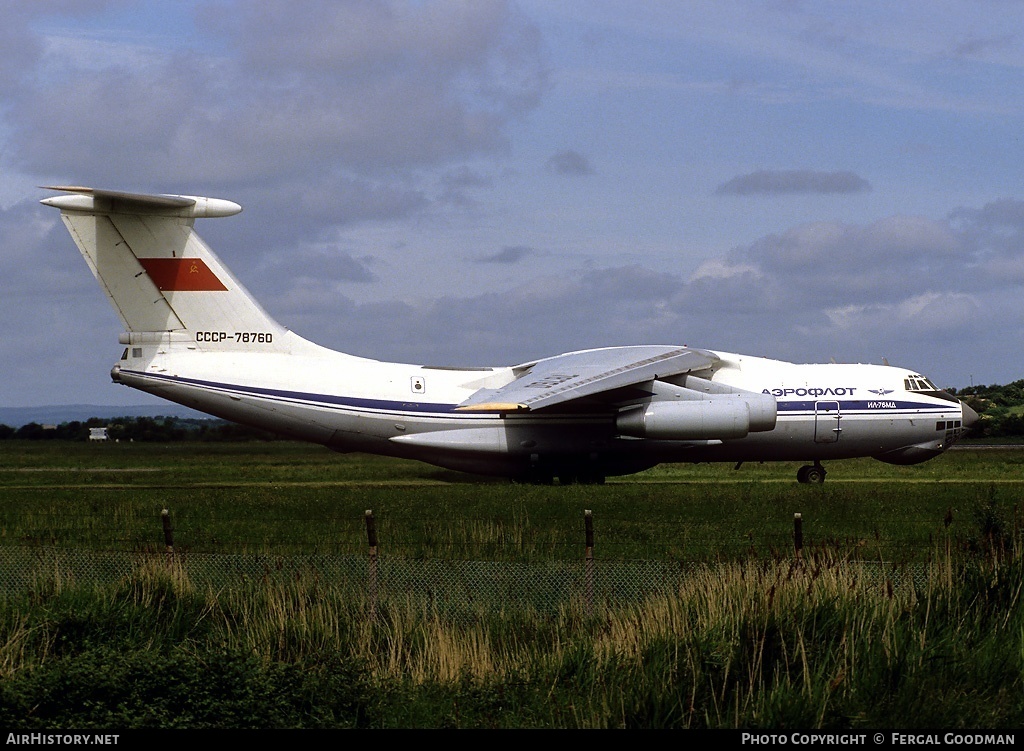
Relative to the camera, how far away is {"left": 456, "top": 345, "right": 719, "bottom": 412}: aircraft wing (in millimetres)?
22578

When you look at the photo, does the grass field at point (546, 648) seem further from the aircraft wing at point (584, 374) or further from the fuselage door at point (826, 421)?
the fuselage door at point (826, 421)

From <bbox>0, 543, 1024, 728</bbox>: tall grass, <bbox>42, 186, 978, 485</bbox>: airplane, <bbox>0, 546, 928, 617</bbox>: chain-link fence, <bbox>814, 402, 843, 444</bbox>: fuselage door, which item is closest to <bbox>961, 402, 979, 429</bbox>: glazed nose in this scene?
<bbox>42, 186, 978, 485</bbox>: airplane

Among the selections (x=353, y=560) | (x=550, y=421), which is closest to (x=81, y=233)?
(x=550, y=421)

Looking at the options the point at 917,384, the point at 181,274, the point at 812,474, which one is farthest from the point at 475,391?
the point at 917,384

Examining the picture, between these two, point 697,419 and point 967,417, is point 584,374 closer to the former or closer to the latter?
point 697,419

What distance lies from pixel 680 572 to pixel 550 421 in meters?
14.2

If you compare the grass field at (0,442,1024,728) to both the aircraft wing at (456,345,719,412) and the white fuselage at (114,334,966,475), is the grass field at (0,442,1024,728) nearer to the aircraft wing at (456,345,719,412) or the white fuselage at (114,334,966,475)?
the aircraft wing at (456,345,719,412)

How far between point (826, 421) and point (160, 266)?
1391 cm

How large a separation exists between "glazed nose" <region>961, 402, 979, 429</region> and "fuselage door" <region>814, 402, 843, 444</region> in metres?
3.24

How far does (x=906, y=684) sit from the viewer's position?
7.74 m

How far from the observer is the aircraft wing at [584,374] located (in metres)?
22.6

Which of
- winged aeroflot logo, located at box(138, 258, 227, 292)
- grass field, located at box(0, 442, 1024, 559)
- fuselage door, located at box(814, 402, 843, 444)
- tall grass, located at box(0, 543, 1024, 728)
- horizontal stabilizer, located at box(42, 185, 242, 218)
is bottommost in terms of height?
tall grass, located at box(0, 543, 1024, 728)

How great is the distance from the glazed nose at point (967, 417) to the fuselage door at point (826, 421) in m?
3.24

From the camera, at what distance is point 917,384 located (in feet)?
87.0
